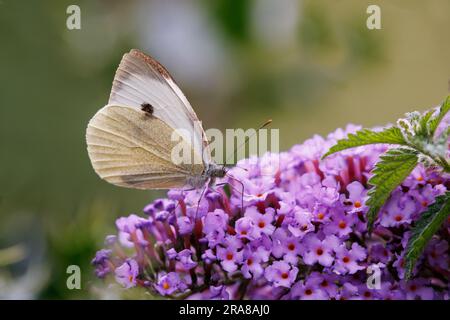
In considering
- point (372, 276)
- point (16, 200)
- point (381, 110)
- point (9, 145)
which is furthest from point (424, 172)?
point (381, 110)

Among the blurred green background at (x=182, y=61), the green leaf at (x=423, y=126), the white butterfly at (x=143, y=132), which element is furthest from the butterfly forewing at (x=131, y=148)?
the blurred green background at (x=182, y=61)

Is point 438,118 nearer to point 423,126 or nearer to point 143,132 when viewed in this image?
point 423,126

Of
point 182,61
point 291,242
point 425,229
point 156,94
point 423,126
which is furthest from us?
point 182,61

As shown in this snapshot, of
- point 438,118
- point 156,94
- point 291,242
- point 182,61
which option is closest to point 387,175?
point 438,118

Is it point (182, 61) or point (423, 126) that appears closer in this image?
point (423, 126)

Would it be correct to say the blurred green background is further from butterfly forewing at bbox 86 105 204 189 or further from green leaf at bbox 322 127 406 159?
green leaf at bbox 322 127 406 159

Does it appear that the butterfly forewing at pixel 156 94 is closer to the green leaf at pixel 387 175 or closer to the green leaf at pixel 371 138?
the green leaf at pixel 371 138
